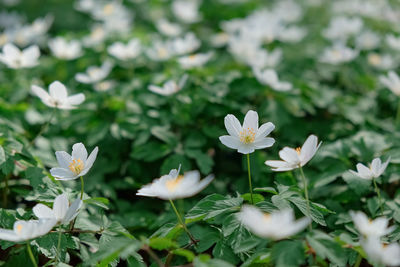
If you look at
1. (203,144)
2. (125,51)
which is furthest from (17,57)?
(203,144)

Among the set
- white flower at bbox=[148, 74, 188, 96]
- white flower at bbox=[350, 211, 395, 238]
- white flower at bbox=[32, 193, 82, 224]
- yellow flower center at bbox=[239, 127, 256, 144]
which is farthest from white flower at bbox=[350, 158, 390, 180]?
white flower at bbox=[148, 74, 188, 96]

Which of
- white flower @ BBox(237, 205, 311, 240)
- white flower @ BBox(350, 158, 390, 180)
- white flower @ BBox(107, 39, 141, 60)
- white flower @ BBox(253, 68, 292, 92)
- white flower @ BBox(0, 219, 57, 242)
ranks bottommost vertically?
white flower @ BBox(107, 39, 141, 60)

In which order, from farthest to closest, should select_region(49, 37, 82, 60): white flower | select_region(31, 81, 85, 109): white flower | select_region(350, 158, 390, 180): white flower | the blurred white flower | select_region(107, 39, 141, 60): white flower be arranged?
the blurred white flower < select_region(49, 37, 82, 60): white flower < select_region(107, 39, 141, 60): white flower < select_region(31, 81, 85, 109): white flower < select_region(350, 158, 390, 180): white flower

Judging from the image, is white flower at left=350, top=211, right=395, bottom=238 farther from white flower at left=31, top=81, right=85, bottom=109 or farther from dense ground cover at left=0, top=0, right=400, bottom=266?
white flower at left=31, top=81, right=85, bottom=109

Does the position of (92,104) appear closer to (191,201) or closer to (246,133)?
(191,201)

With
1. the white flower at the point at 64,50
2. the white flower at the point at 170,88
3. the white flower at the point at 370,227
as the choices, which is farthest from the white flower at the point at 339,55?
the white flower at the point at 370,227

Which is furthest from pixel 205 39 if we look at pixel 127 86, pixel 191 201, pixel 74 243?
pixel 74 243

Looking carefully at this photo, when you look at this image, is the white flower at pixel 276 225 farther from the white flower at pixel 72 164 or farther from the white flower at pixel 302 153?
the white flower at pixel 72 164
